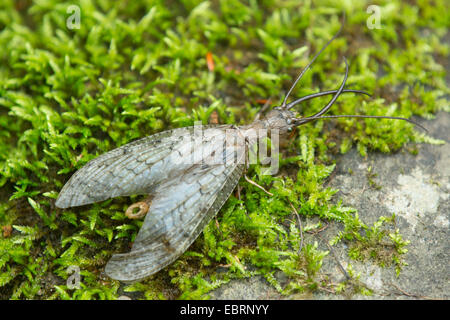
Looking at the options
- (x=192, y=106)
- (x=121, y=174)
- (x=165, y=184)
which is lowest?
(x=165, y=184)

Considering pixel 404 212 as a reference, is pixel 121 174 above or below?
above

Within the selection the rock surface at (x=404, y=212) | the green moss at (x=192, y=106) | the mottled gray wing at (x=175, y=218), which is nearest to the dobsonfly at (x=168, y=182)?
the mottled gray wing at (x=175, y=218)

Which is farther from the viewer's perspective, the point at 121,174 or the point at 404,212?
the point at 404,212

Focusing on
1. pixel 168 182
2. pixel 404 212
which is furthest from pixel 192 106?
pixel 404 212

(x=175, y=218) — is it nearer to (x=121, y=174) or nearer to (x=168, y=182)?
(x=168, y=182)

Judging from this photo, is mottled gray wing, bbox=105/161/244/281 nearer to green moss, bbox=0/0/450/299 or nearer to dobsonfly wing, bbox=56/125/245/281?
dobsonfly wing, bbox=56/125/245/281

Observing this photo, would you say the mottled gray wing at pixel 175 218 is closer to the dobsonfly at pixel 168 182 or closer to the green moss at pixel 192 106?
the dobsonfly at pixel 168 182

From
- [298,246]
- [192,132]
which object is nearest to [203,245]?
[298,246]

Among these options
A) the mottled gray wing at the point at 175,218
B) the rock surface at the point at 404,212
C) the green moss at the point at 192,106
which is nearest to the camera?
the mottled gray wing at the point at 175,218
